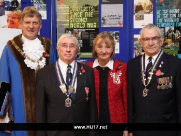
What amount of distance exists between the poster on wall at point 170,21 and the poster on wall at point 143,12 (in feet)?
0.35

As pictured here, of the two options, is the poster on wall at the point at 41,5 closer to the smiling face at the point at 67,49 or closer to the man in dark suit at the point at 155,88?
the smiling face at the point at 67,49

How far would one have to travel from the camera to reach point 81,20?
4.73 meters

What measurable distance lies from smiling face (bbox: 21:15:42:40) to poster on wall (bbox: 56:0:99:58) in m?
1.10

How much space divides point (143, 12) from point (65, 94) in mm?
2004

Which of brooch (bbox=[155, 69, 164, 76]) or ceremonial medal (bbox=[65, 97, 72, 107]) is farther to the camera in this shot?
brooch (bbox=[155, 69, 164, 76])

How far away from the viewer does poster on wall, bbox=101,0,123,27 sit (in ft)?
15.3

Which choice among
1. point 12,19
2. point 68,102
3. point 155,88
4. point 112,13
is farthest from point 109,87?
point 12,19

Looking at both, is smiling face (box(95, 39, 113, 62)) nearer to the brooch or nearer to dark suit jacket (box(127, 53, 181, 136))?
dark suit jacket (box(127, 53, 181, 136))

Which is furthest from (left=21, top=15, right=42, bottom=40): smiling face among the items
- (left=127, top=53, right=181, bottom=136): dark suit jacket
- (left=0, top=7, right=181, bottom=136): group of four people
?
(left=127, top=53, right=181, bottom=136): dark suit jacket

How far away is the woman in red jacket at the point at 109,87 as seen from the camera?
3613 mm

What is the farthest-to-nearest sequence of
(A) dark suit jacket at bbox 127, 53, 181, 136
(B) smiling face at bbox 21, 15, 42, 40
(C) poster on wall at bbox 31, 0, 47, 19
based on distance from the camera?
1. (C) poster on wall at bbox 31, 0, 47, 19
2. (B) smiling face at bbox 21, 15, 42, 40
3. (A) dark suit jacket at bbox 127, 53, 181, 136

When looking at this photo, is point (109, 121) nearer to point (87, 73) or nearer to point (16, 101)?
point (87, 73)

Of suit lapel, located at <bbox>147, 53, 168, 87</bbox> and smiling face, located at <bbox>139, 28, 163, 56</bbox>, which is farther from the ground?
smiling face, located at <bbox>139, 28, 163, 56</bbox>

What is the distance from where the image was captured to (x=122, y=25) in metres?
4.67
